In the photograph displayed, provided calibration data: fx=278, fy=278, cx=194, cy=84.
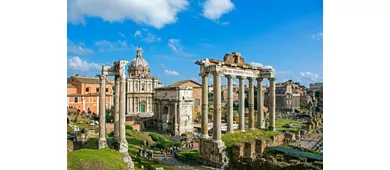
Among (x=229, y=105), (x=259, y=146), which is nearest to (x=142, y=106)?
(x=229, y=105)

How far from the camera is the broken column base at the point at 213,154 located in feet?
35.8

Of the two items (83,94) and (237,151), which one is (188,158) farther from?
(83,94)

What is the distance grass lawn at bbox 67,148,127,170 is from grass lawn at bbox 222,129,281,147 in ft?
16.0

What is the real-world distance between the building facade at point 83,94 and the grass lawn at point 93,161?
15.7 meters

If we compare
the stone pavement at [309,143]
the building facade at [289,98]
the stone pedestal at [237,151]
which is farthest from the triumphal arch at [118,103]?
the building facade at [289,98]

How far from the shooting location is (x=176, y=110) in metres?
26.8
